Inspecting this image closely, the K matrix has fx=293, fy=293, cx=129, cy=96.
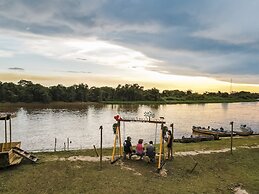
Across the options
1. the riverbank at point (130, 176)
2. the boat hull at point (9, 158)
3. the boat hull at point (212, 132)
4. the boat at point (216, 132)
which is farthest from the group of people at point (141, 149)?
the boat hull at point (212, 132)

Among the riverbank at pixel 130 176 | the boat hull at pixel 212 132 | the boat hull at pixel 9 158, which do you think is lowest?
the boat hull at pixel 212 132

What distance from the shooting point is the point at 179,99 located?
16288 cm

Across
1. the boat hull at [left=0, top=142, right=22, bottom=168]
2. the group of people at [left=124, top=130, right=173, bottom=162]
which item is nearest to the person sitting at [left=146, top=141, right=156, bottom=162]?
the group of people at [left=124, top=130, right=173, bottom=162]

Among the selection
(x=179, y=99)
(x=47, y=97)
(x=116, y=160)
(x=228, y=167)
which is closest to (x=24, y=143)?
(x=116, y=160)

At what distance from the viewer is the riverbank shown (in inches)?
533

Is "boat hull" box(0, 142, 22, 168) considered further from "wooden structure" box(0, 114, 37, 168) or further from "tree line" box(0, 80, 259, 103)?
"tree line" box(0, 80, 259, 103)

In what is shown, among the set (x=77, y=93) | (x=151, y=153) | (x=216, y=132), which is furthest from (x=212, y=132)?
(x=77, y=93)

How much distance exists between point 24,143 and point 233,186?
29104 mm

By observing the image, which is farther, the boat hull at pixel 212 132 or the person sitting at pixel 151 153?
the boat hull at pixel 212 132

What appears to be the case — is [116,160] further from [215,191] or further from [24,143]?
[24,143]

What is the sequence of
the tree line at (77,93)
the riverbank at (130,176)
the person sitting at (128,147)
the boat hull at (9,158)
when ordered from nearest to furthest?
the riverbank at (130,176) → the boat hull at (9,158) → the person sitting at (128,147) → the tree line at (77,93)

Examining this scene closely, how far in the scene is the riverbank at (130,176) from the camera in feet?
44.4

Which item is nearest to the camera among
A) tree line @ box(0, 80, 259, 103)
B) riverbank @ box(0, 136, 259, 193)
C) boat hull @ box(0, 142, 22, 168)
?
riverbank @ box(0, 136, 259, 193)

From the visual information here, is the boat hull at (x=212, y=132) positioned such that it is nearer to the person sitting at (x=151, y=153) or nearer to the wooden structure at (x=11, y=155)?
the person sitting at (x=151, y=153)
